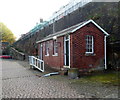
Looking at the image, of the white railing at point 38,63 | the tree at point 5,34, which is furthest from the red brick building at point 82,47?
the tree at point 5,34

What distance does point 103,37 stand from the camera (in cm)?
1141

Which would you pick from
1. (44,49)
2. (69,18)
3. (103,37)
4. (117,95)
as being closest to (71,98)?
(117,95)

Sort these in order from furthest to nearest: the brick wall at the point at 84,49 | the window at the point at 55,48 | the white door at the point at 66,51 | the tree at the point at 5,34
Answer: the tree at the point at 5,34
the window at the point at 55,48
the white door at the point at 66,51
the brick wall at the point at 84,49

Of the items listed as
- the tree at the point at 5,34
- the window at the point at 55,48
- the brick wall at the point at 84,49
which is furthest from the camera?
the tree at the point at 5,34

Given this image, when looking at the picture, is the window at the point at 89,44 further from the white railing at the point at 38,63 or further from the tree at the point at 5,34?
the tree at the point at 5,34

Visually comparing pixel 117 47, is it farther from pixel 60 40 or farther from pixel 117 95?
pixel 117 95

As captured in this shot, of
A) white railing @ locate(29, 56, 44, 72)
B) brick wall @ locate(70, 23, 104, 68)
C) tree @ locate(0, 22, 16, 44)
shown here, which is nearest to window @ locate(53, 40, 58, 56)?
white railing @ locate(29, 56, 44, 72)

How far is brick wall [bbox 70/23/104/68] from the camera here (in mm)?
10188

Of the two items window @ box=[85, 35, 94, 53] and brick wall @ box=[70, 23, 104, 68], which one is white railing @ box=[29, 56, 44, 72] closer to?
brick wall @ box=[70, 23, 104, 68]

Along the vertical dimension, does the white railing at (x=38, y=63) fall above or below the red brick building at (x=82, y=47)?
below

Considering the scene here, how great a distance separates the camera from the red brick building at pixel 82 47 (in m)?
10.2

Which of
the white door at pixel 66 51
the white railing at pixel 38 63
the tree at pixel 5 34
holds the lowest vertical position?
the white railing at pixel 38 63

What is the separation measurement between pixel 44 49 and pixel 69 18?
776 cm

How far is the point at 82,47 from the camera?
10.5 m
